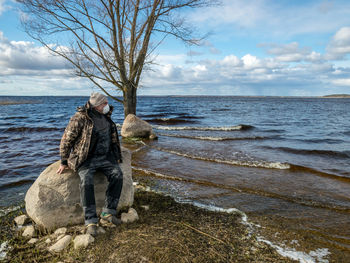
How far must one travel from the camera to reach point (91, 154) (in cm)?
418

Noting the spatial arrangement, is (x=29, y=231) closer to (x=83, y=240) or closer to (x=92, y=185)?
(x=83, y=240)

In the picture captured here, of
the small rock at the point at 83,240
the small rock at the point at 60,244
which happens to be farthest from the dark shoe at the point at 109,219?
the small rock at the point at 60,244

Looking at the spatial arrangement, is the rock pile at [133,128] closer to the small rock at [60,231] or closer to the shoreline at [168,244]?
the shoreline at [168,244]

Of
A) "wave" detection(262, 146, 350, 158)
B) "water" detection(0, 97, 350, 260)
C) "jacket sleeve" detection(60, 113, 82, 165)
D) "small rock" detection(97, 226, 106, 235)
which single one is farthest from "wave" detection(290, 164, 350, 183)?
"jacket sleeve" detection(60, 113, 82, 165)

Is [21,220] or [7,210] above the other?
[21,220]

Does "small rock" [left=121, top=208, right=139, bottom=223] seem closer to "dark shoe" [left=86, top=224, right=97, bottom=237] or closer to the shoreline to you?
the shoreline

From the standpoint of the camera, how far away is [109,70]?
1205 cm

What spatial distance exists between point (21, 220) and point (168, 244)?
291 cm

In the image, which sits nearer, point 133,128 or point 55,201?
point 55,201

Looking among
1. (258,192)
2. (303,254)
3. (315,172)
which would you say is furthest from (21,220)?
(315,172)

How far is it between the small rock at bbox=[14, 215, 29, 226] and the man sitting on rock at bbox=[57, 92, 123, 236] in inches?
48.9

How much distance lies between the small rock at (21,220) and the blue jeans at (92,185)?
1397 mm

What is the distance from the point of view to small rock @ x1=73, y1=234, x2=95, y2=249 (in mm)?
3494

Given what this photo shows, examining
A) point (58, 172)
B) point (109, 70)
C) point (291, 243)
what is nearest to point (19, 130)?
point (109, 70)
